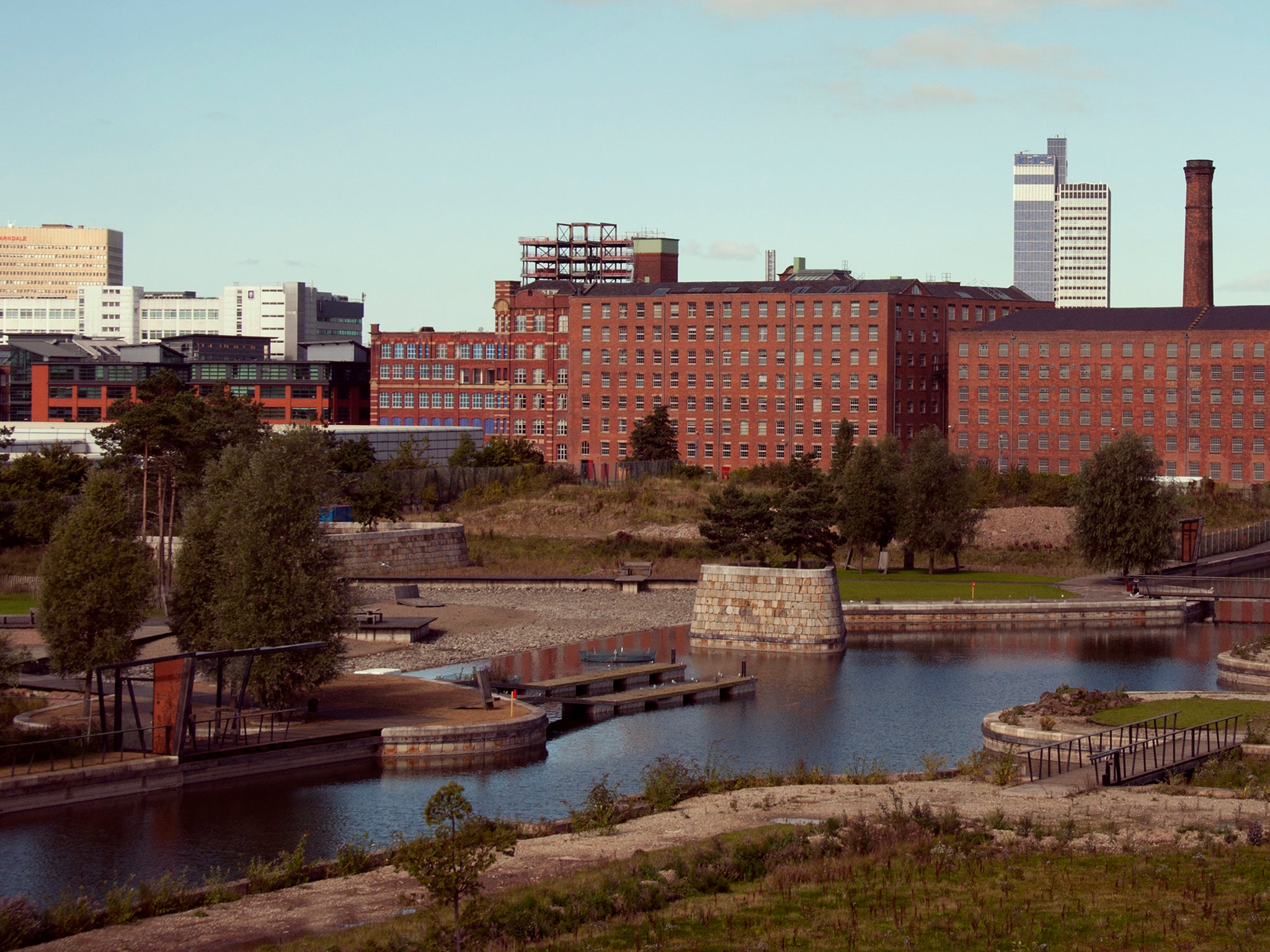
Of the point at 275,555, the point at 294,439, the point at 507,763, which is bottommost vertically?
the point at 507,763

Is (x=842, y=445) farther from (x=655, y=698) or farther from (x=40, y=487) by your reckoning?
(x=655, y=698)

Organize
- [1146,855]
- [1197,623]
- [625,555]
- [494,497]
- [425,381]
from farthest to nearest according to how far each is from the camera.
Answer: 1. [425,381]
2. [494,497]
3. [625,555]
4. [1197,623]
5. [1146,855]

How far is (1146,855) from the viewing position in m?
26.1

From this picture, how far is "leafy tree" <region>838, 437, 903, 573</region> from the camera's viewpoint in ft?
275

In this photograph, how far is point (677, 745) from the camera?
4344 cm

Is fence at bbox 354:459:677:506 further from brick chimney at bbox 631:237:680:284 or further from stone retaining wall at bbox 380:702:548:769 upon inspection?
stone retaining wall at bbox 380:702:548:769

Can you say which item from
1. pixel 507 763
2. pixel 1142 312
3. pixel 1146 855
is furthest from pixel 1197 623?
pixel 1142 312

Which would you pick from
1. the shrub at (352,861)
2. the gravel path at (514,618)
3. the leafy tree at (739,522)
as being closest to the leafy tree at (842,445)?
the leafy tree at (739,522)

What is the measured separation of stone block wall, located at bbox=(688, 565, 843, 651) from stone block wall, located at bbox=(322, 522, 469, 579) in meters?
21.3

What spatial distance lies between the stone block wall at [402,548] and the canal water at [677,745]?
21.7m

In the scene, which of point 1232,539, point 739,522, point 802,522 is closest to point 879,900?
point 802,522

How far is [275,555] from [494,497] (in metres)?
69.1

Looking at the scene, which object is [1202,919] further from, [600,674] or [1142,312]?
[1142,312]

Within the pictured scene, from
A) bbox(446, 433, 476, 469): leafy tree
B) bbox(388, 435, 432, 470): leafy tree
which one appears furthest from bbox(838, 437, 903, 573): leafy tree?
bbox(446, 433, 476, 469): leafy tree
